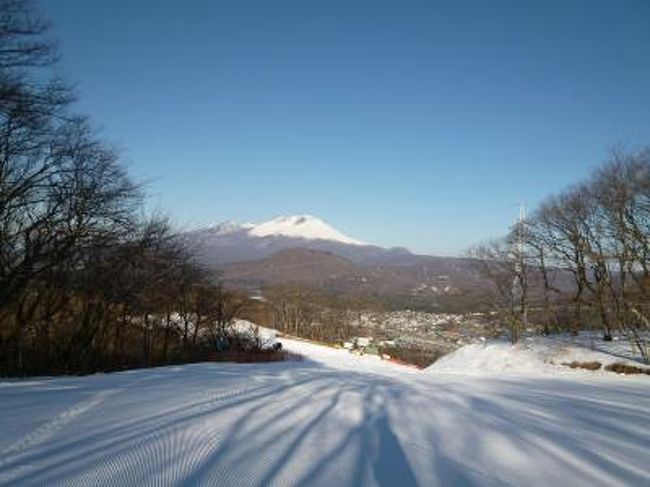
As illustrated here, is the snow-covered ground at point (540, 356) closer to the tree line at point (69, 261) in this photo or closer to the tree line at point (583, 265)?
the tree line at point (583, 265)

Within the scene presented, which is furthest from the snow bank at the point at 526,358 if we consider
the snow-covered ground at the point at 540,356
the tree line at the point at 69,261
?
the tree line at the point at 69,261

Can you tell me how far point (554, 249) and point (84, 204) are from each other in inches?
903

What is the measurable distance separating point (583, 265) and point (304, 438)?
2637 centimetres

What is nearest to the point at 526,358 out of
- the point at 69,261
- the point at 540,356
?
the point at 540,356

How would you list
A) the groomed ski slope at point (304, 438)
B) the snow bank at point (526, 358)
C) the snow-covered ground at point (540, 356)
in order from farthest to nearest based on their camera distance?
the snow bank at point (526, 358) < the snow-covered ground at point (540, 356) < the groomed ski slope at point (304, 438)

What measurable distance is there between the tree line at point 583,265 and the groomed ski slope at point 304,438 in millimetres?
15656

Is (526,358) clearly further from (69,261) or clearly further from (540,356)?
(69,261)

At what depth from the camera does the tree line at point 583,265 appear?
24.1 m

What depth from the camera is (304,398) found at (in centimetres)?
882

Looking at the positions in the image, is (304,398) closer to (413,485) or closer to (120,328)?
(413,485)

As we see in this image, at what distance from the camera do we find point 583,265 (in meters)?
29.3

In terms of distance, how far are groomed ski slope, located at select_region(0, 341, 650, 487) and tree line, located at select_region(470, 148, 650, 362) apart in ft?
51.4

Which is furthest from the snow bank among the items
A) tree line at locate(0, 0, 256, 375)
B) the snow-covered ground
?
tree line at locate(0, 0, 256, 375)

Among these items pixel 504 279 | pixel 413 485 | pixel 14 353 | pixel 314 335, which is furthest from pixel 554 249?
pixel 314 335
